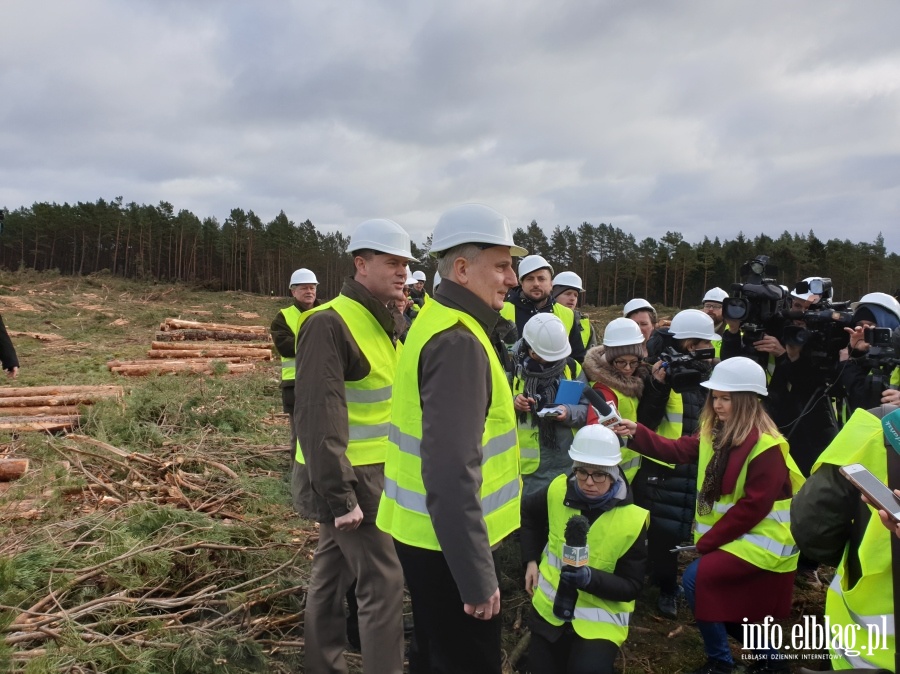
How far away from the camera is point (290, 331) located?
19.0 ft

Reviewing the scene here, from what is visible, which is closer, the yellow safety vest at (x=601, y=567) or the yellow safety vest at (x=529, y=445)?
the yellow safety vest at (x=601, y=567)

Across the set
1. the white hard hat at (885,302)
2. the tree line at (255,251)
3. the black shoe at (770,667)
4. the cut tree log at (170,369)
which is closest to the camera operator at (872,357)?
the white hard hat at (885,302)

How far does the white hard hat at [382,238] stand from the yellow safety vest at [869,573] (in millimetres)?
2017

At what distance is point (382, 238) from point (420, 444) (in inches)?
55.6

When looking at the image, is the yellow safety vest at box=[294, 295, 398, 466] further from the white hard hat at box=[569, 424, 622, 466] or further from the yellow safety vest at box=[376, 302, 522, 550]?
the white hard hat at box=[569, 424, 622, 466]

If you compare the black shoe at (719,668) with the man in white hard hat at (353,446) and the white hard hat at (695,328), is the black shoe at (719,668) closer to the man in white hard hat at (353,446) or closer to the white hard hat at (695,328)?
the man in white hard hat at (353,446)

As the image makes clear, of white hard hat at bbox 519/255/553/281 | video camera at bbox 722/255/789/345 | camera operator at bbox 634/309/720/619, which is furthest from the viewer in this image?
white hard hat at bbox 519/255/553/281

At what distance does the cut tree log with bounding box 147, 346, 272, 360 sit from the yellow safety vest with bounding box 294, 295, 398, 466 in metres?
11.8

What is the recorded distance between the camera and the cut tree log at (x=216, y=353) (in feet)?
42.8

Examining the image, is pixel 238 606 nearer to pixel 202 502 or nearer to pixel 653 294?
pixel 202 502

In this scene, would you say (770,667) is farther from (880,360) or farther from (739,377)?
(880,360)

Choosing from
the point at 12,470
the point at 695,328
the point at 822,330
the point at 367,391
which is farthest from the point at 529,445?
the point at 12,470

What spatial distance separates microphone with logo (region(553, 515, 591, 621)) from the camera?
2625 millimetres

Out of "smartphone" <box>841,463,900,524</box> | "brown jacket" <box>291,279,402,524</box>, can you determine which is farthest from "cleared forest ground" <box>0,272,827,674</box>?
"smartphone" <box>841,463,900,524</box>
